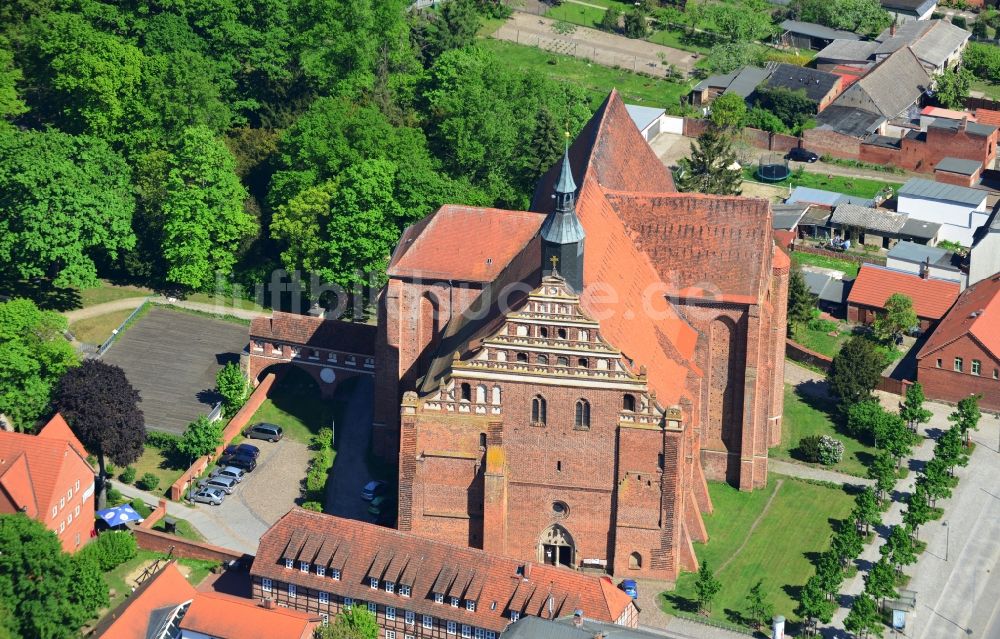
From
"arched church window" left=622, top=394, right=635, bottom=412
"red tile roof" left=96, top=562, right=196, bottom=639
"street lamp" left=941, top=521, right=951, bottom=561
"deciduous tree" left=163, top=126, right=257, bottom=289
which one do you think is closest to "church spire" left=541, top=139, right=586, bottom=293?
"arched church window" left=622, top=394, right=635, bottom=412

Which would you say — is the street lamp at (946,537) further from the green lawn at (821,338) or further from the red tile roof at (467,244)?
the red tile roof at (467,244)

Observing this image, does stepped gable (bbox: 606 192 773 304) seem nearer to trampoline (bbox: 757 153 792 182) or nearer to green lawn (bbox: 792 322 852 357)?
green lawn (bbox: 792 322 852 357)

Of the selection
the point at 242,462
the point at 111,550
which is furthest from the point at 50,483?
the point at 242,462

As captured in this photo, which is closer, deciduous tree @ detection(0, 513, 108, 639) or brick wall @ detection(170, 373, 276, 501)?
deciduous tree @ detection(0, 513, 108, 639)

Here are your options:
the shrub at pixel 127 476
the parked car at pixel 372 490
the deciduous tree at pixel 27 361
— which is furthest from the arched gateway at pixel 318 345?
the shrub at pixel 127 476

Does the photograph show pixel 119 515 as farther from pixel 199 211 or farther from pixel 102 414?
pixel 199 211

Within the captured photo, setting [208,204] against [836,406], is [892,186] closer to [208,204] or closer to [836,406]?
[836,406]
